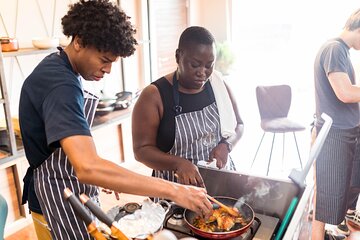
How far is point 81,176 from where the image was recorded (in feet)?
2.91

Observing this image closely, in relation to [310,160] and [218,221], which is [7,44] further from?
[310,160]

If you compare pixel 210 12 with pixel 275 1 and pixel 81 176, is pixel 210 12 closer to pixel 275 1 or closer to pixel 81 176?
pixel 275 1

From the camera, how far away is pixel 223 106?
5.05 feet

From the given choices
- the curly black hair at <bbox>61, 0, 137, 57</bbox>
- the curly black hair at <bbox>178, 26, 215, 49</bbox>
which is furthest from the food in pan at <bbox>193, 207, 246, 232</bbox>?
the curly black hair at <bbox>178, 26, 215, 49</bbox>

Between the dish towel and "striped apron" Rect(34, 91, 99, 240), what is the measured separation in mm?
671

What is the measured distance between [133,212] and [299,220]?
1.64 feet

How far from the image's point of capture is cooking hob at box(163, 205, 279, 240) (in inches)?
38.8

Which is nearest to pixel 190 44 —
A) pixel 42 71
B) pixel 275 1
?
pixel 42 71

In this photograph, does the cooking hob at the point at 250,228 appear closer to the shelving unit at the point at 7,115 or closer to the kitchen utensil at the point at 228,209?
the kitchen utensil at the point at 228,209

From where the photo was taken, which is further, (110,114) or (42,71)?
(110,114)

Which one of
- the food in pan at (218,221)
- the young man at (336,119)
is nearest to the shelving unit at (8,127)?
the food in pan at (218,221)

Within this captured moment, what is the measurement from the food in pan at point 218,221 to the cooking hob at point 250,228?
0.04 m

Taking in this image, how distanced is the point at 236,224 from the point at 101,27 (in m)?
0.71

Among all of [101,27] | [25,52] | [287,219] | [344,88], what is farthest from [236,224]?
[25,52]
